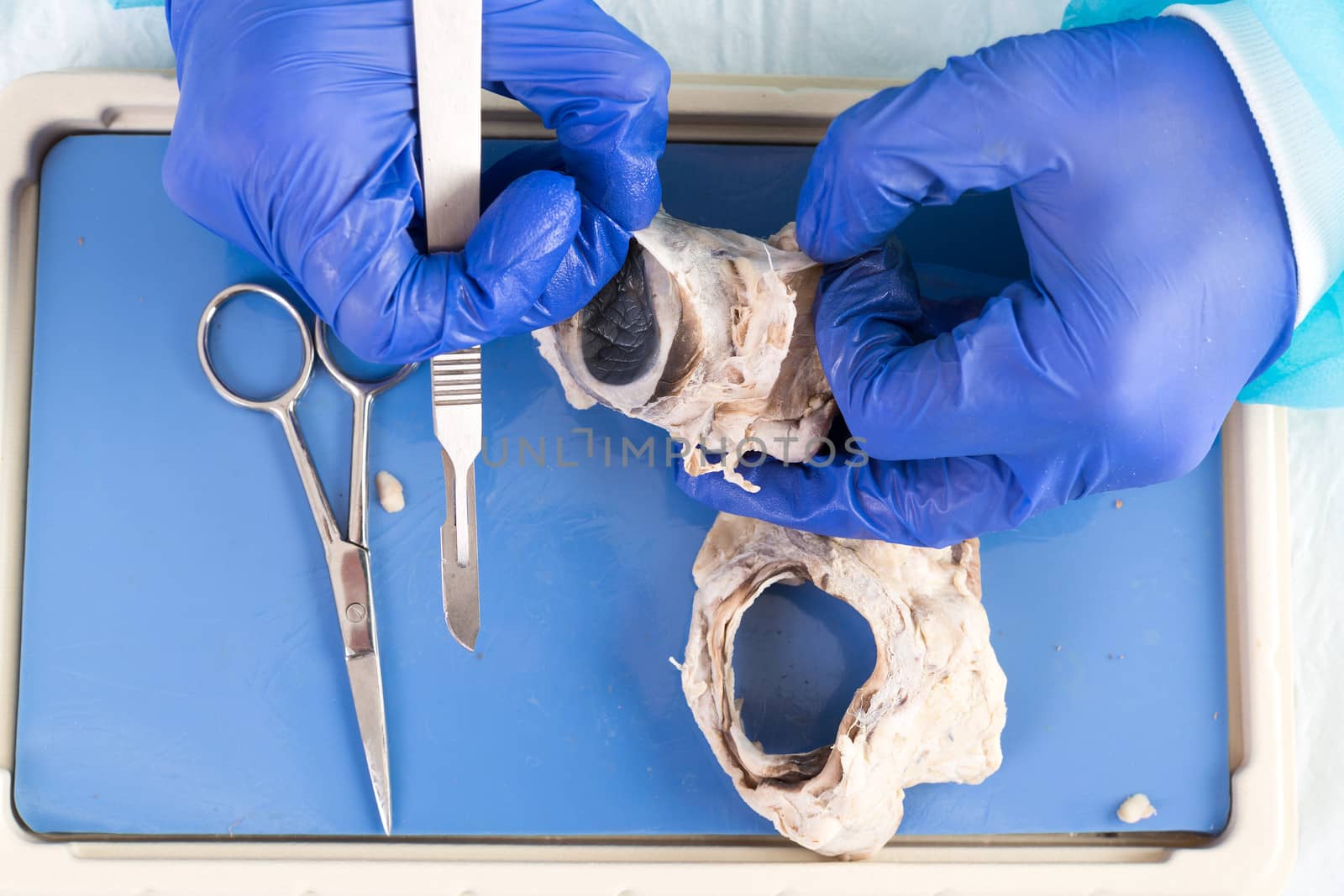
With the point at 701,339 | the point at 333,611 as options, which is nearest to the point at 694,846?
the point at 333,611

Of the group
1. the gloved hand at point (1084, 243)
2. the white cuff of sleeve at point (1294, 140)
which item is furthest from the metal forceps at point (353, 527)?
the white cuff of sleeve at point (1294, 140)

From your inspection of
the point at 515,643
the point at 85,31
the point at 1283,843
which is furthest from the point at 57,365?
the point at 1283,843

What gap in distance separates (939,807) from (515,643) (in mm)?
876

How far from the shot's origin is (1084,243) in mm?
1402

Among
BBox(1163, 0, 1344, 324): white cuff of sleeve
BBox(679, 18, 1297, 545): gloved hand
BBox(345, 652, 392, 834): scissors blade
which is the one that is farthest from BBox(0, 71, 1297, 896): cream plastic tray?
BBox(1163, 0, 1344, 324): white cuff of sleeve

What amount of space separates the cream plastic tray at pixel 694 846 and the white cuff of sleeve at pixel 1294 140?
1.87 ft

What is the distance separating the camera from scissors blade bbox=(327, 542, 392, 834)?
5.78 feet

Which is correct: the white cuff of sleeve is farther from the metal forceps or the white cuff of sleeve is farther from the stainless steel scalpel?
the metal forceps

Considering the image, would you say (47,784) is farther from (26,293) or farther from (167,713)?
(26,293)

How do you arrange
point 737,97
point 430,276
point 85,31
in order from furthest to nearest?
point 85,31 < point 737,97 < point 430,276

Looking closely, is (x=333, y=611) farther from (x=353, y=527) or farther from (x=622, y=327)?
(x=622, y=327)

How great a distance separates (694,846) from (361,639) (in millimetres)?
741

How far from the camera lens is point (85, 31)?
1952 mm

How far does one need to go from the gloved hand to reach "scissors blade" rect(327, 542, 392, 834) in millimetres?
926
